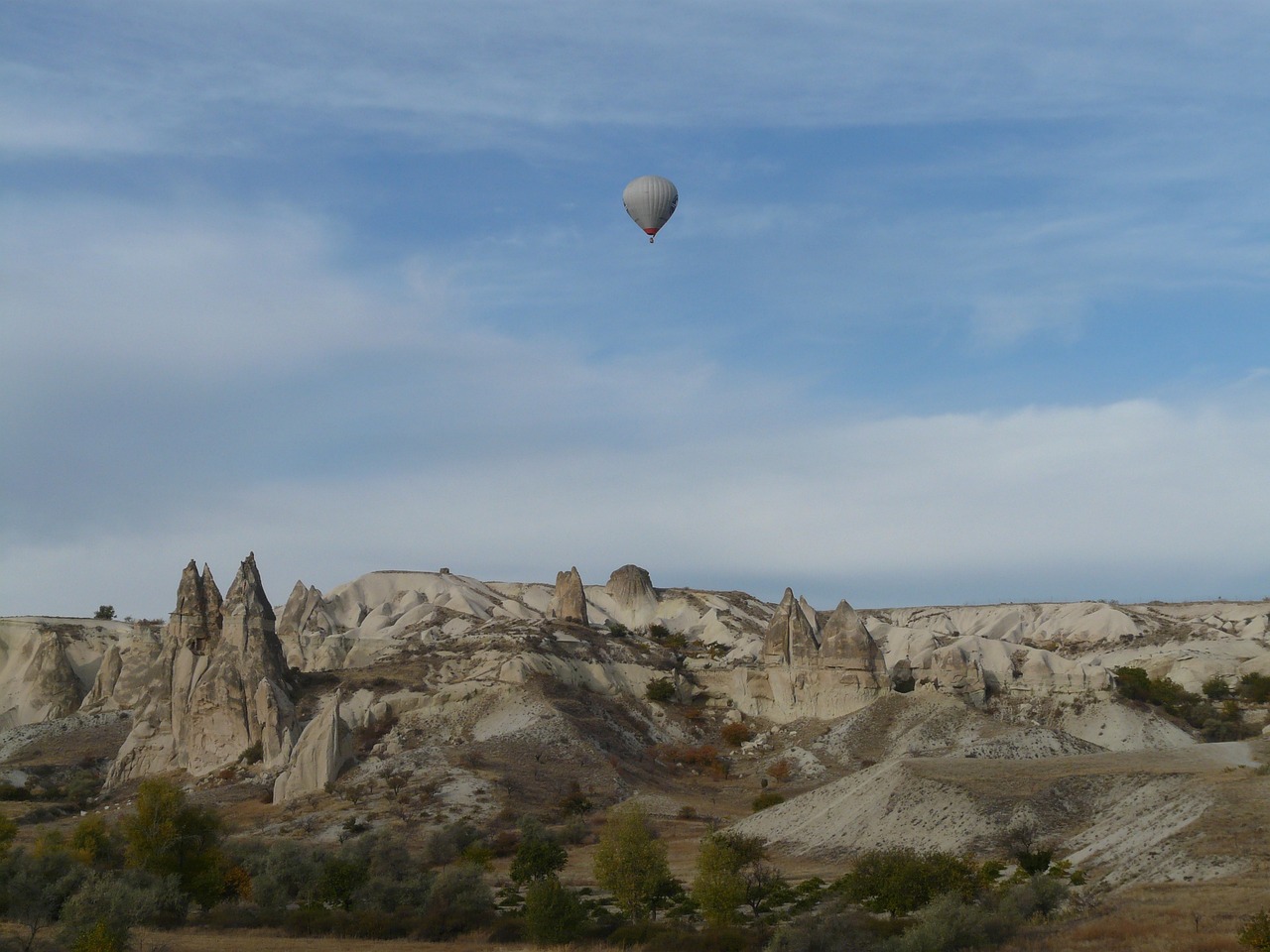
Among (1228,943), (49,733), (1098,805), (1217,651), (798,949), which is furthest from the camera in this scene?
(1217,651)

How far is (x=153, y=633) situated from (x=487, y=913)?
194 ft

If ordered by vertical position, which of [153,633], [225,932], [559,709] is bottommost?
[225,932]

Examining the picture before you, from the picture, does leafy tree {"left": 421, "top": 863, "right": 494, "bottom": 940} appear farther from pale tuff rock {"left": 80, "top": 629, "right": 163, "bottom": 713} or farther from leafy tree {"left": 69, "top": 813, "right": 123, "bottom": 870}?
pale tuff rock {"left": 80, "top": 629, "right": 163, "bottom": 713}

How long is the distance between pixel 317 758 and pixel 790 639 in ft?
99.1

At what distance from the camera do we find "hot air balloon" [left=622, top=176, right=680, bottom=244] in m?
59.5

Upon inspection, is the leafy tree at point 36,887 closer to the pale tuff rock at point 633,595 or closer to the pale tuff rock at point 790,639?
the pale tuff rock at point 790,639

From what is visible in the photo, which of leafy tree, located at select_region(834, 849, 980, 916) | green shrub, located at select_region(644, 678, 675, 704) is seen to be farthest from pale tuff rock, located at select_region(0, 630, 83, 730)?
leafy tree, located at select_region(834, 849, 980, 916)

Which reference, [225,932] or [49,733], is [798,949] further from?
[49,733]

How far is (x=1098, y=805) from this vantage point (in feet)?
138

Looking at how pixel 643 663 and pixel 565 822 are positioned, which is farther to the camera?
pixel 643 663

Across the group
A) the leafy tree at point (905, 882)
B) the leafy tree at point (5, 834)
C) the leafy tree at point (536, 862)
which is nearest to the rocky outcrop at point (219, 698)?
the leafy tree at point (536, 862)

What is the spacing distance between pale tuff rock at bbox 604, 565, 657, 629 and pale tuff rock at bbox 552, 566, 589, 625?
30948 millimetres

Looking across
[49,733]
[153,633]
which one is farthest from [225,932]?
[153,633]

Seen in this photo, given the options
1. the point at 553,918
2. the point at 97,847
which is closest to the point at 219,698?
the point at 97,847
